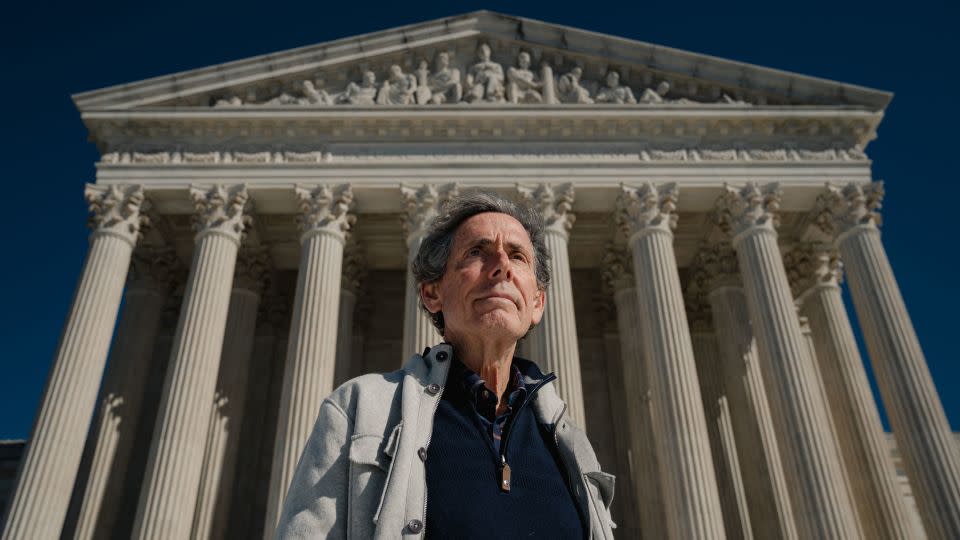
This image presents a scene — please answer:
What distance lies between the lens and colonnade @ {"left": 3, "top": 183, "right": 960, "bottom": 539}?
731 inches

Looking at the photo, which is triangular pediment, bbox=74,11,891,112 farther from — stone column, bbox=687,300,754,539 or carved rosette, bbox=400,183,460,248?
stone column, bbox=687,300,754,539

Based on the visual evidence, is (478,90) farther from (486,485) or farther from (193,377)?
(486,485)

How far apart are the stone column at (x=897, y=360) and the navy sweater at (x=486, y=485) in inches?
737

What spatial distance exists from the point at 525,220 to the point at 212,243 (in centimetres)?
1949

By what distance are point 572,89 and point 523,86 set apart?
5.62ft

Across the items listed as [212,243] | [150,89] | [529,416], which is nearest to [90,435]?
[212,243]

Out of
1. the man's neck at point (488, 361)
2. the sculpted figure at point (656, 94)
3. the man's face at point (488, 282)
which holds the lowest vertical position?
the man's neck at point (488, 361)

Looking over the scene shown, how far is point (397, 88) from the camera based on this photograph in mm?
25047

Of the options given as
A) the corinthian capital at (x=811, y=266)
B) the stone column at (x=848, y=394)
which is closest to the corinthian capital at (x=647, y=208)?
the corinthian capital at (x=811, y=266)

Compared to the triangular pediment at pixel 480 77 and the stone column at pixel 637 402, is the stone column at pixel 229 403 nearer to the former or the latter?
the triangular pediment at pixel 480 77

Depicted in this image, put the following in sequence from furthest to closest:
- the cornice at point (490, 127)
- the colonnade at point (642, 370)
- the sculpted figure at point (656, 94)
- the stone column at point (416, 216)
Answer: the sculpted figure at point (656, 94) → the cornice at point (490, 127) → the stone column at point (416, 216) → the colonnade at point (642, 370)

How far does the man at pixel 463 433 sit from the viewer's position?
301 centimetres

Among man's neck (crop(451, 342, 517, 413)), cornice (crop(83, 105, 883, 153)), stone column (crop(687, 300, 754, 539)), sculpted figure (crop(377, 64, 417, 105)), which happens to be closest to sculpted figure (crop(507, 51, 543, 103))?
cornice (crop(83, 105, 883, 153))

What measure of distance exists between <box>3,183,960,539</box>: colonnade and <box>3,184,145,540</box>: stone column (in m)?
0.05
